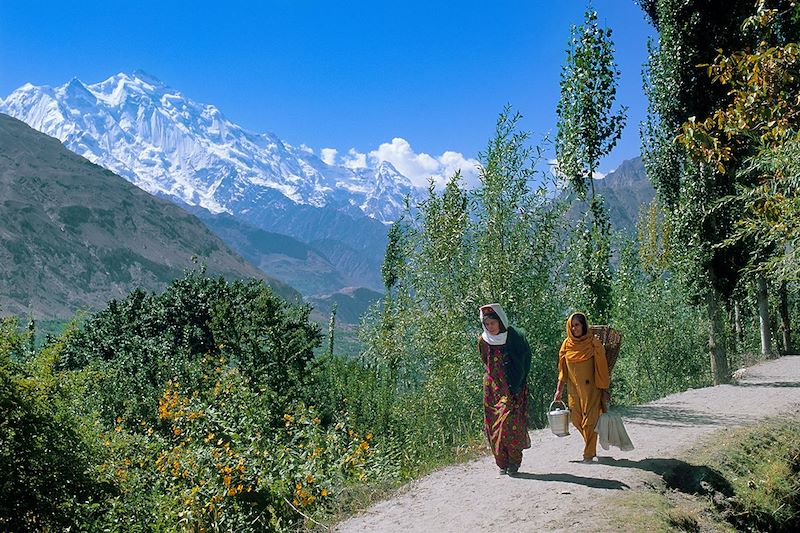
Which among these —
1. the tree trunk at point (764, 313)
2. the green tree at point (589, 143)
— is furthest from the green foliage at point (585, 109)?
the tree trunk at point (764, 313)

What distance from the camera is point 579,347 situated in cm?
944

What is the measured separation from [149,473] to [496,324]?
5.83m

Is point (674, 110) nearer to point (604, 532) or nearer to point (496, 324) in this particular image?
point (496, 324)

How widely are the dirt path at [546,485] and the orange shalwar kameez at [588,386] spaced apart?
63cm

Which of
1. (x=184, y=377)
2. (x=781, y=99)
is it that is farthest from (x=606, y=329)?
(x=184, y=377)

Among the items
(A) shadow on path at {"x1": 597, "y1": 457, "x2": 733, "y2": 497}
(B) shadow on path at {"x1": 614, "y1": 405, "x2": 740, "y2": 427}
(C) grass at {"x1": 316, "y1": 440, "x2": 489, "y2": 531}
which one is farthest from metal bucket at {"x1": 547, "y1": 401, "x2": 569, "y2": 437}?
(B) shadow on path at {"x1": 614, "y1": 405, "x2": 740, "y2": 427}

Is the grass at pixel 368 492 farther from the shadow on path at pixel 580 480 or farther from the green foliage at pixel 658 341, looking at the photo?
the green foliage at pixel 658 341

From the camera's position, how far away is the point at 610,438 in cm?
926

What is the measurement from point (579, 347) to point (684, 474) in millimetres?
2094

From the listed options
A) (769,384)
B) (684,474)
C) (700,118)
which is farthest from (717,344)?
(684,474)

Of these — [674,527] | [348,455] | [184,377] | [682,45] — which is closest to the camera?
[674,527]

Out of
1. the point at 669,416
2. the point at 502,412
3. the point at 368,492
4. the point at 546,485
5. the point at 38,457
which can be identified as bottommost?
the point at 368,492

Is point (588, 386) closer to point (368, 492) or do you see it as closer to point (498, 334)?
point (498, 334)

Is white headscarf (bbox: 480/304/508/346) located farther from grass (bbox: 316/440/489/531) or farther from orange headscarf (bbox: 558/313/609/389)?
grass (bbox: 316/440/489/531)
